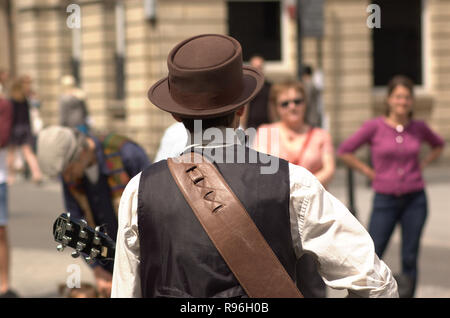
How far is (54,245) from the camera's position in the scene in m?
9.70

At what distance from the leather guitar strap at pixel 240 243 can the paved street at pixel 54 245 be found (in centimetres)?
408

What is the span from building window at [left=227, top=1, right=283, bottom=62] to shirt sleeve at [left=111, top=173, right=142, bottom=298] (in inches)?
651

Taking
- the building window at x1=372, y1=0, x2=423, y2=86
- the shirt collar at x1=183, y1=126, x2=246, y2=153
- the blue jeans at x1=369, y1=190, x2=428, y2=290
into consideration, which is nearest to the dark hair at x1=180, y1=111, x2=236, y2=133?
the shirt collar at x1=183, y1=126, x2=246, y2=153

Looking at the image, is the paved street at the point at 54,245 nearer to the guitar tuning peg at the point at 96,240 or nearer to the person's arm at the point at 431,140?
the person's arm at the point at 431,140

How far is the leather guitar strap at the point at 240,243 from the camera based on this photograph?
259 cm

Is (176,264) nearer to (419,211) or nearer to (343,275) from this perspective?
(343,275)

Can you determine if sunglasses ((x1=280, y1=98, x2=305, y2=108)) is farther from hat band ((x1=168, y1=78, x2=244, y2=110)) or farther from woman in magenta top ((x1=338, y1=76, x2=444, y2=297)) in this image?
hat band ((x1=168, y1=78, x2=244, y2=110))

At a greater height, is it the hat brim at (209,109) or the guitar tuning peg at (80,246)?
the hat brim at (209,109)

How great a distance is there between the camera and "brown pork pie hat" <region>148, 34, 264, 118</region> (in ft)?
9.07

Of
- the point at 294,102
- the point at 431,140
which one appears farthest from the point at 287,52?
the point at 294,102

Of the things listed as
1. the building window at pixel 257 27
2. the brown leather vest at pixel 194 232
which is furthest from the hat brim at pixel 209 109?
the building window at pixel 257 27

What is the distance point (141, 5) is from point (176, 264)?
16.9 meters

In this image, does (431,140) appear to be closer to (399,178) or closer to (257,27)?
(399,178)

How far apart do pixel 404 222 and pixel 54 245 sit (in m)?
4.43
